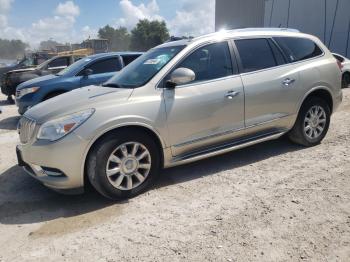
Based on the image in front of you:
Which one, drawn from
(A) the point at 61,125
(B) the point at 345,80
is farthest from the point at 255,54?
(B) the point at 345,80

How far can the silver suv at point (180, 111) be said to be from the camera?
147 inches

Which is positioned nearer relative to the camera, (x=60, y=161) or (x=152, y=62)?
(x=60, y=161)

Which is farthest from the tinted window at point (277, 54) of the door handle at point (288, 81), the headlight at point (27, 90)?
the headlight at point (27, 90)

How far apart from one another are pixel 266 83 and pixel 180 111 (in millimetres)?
1352

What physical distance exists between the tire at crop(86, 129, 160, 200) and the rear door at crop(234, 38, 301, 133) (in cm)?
141

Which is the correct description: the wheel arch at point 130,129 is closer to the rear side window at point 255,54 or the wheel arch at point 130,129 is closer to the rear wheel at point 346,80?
the rear side window at point 255,54

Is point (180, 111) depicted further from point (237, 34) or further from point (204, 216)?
point (237, 34)

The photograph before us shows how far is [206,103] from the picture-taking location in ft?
14.0

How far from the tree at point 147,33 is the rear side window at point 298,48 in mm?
77596

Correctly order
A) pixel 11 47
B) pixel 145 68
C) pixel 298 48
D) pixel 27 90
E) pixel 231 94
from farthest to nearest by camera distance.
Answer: pixel 11 47, pixel 27 90, pixel 298 48, pixel 145 68, pixel 231 94

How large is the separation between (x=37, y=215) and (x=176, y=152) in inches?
64.9

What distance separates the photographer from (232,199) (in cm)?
384

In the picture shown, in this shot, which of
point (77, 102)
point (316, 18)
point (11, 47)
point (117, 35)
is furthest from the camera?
point (11, 47)

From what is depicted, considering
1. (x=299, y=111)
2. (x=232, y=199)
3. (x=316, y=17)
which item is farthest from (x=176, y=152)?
(x=316, y=17)
